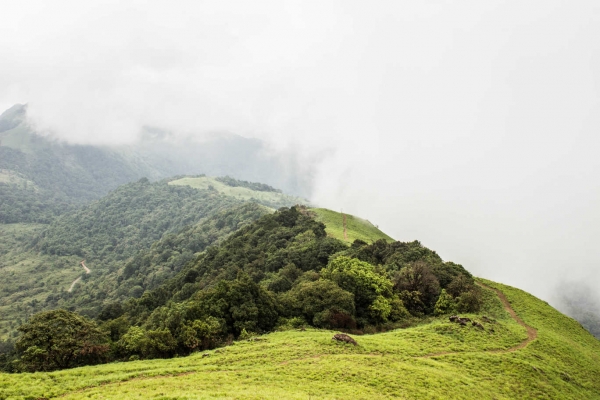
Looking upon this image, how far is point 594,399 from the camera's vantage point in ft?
106

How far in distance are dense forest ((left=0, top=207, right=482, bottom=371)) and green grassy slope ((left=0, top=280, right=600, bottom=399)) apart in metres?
3.41

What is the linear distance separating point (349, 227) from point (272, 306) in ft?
217

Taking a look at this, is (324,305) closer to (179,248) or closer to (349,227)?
(349,227)

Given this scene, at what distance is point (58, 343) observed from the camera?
31.2 meters

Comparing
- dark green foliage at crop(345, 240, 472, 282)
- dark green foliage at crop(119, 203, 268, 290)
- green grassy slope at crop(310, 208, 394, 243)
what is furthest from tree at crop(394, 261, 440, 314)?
dark green foliage at crop(119, 203, 268, 290)

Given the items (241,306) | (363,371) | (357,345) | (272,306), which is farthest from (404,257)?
(363,371)

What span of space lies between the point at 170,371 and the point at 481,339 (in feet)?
104

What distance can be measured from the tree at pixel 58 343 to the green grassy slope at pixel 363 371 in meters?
3.28

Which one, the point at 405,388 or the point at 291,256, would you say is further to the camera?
the point at 291,256

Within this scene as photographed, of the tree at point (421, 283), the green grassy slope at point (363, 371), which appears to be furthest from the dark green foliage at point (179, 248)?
the green grassy slope at point (363, 371)

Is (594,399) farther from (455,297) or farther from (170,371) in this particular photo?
(170,371)

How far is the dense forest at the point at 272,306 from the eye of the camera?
33062mm

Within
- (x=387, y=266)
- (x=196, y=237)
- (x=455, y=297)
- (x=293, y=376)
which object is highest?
(x=196, y=237)

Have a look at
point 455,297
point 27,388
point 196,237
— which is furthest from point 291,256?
point 196,237
